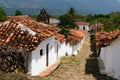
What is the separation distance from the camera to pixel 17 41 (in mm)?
19234

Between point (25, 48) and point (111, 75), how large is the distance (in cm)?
529

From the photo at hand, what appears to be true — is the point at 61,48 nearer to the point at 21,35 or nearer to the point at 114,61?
the point at 21,35

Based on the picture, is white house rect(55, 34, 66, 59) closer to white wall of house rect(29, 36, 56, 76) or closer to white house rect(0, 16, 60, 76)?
white wall of house rect(29, 36, 56, 76)

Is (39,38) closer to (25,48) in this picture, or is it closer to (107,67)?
(25,48)

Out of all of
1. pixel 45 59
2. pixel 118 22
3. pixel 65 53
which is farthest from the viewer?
pixel 65 53

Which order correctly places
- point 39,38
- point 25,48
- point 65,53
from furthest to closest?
point 65,53 < point 39,38 < point 25,48

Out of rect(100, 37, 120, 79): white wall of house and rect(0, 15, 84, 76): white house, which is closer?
rect(100, 37, 120, 79): white wall of house

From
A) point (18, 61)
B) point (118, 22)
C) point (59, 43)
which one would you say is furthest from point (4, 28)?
point (118, 22)

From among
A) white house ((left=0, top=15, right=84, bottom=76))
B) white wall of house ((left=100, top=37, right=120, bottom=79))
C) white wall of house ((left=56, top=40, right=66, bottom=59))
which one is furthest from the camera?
white wall of house ((left=56, top=40, right=66, bottom=59))

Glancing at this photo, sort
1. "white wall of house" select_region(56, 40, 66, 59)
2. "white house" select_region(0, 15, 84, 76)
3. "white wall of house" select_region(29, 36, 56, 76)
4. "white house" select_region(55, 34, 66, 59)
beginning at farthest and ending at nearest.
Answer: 1. "white wall of house" select_region(56, 40, 66, 59)
2. "white house" select_region(55, 34, 66, 59)
3. "white wall of house" select_region(29, 36, 56, 76)
4. "white house" select_region(0, 15, 84, 76)

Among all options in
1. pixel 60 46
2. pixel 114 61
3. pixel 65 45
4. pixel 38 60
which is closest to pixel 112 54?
pixel 114 61

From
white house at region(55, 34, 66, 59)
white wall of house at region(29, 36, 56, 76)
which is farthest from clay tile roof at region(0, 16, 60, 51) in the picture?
white house at region(55, 34, 66, 59)

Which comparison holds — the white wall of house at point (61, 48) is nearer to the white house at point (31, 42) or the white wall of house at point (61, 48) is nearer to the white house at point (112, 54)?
the white house at point (31, 42)

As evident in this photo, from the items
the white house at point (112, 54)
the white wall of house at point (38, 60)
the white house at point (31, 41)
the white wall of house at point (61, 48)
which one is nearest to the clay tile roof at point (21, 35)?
the white house at point (31, 41)
